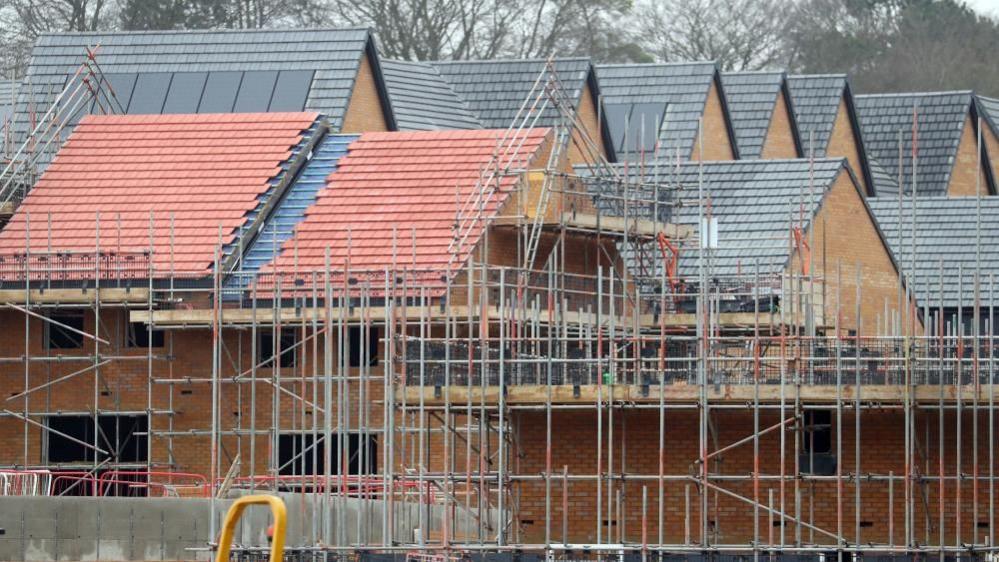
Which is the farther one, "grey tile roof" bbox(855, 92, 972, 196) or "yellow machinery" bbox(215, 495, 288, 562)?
"grey tile roof" bbox(855, 92, 972, 196)

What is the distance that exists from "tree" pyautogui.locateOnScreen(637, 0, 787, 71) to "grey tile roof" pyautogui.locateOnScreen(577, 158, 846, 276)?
34180 mm

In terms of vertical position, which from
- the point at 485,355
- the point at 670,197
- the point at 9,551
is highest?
the point at 670,197

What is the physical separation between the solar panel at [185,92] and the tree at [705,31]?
1366 inches

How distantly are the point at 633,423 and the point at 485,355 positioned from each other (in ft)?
7.63

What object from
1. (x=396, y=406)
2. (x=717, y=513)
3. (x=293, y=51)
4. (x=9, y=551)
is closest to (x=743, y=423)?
(x=717, y=513)

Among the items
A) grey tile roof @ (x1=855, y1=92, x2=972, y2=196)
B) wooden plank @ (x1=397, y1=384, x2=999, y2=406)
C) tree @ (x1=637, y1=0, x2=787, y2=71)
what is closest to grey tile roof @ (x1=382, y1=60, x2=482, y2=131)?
grey tile roof @ (x1=855, y1=92, x2=972, y2=196)

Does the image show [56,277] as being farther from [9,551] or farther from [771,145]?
[771,145]

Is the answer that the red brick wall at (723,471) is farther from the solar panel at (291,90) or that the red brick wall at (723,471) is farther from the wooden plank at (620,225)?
the solar panel at (291,90)

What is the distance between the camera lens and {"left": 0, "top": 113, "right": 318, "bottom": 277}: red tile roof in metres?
43.7

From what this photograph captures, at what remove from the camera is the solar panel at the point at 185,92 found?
1994 inches

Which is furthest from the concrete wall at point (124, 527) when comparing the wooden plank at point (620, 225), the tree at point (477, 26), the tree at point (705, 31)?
the tree at point (705, 31)

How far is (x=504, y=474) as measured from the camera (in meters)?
34.9

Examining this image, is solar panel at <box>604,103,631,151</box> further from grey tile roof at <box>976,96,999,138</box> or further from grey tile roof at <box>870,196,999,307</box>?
grey tile roof at <box>976,96,999,138</box>

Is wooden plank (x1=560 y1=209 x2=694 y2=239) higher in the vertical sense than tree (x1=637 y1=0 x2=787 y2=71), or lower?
lower
